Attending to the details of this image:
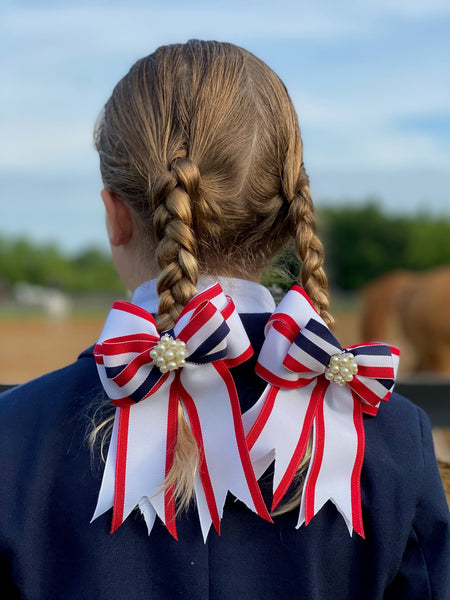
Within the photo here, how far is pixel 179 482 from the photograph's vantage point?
0.95 m

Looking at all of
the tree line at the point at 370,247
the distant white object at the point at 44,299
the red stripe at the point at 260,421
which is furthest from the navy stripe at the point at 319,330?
the tree line at the point at 370,247

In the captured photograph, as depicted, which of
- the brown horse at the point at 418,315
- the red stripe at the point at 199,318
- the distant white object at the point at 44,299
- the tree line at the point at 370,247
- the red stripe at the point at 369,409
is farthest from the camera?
the tree line at the point at 370,247

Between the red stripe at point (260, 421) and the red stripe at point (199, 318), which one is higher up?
the red stripe at point (199, 318)

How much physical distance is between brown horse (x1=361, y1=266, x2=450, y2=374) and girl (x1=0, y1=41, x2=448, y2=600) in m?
8.42

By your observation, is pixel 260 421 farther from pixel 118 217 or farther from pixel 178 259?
pixel 118 217

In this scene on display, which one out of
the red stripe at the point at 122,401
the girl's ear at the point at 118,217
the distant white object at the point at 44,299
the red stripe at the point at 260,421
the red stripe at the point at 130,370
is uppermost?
the girl's ear at the point at 118,217

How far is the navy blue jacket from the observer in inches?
37.7

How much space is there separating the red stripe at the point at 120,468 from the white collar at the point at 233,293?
152mm

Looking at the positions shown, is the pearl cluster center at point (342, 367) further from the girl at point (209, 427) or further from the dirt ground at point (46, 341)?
the dirt ground at point (46, 341)

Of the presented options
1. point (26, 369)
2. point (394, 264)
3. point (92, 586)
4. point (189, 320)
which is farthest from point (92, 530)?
point (394, 264)

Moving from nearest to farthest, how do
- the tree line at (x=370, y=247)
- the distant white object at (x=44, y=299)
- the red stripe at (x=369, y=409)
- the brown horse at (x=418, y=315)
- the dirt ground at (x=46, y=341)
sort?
the red stripe at (x=369, y=409), the brown horse at (x=418, y=315), the dirt ground at (x=46, y=341), the distant white object at (x=44, y=299), the tree line at (x=370, y=247)

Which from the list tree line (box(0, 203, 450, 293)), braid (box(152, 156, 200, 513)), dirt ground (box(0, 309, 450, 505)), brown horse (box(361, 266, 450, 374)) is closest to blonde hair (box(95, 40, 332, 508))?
braid (box(152, 156, 200, 513))

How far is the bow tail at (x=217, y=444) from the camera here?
3.07 ft

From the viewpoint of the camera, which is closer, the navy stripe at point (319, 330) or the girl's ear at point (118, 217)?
the navy stripe at point (319, 330)
